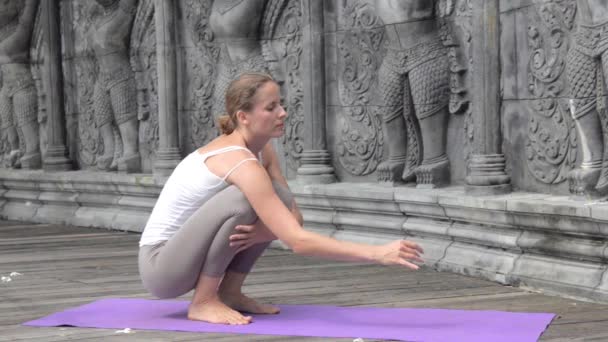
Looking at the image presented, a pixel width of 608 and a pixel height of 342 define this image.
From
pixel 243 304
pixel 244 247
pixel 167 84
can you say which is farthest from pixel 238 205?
pixel 167 84

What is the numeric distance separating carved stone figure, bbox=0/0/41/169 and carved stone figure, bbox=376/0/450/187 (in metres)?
4.72


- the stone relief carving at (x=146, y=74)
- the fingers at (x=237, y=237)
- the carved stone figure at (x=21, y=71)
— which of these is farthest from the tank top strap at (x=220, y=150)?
the carved stone figure at (x=21, y=71)

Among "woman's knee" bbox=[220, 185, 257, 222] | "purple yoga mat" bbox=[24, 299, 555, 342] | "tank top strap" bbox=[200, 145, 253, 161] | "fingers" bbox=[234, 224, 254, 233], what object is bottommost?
"purple yoga mat" bbox=[24, 299, 555, 342]

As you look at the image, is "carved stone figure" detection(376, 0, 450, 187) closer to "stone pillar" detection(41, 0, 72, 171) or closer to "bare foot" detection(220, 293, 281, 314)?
"bare foot" detection(220, 293, 281, 314)

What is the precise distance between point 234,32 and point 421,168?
6.59 feet

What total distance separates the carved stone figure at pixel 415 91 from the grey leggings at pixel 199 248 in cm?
212

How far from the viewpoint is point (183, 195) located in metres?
4.92

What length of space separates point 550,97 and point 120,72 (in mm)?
4545

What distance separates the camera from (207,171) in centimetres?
486

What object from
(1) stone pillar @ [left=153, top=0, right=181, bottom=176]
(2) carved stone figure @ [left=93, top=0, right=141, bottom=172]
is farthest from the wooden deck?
(2) carved stone figure @ [left=93, top=0, right=141, bottom=172]

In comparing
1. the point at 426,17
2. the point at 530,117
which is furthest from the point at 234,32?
the point at 530,117

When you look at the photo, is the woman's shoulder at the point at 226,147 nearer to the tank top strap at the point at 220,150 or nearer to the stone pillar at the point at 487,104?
the tank top strap at the point at 220,150

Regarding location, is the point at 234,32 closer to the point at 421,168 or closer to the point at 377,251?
the point at 421,168

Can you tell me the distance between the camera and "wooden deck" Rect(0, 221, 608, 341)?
4.79m
